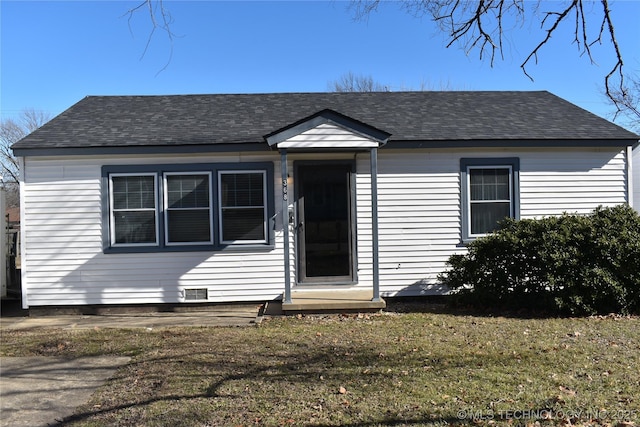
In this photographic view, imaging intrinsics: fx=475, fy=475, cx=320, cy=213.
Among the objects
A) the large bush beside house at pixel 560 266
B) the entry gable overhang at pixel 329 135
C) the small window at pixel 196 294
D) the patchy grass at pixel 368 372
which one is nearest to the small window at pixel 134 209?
the small window at pixel 196 294

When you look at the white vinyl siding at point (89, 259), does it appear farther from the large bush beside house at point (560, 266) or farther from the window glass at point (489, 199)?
the window glass at point (489, 199)

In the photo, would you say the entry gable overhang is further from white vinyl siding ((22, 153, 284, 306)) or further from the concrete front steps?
the concrete front steps

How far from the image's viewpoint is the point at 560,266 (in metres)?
7.31

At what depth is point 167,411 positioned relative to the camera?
404 centimetres

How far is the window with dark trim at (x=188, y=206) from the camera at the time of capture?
8.77m

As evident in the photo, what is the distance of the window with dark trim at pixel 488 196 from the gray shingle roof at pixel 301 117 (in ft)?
2.08

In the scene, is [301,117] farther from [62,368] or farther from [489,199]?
[62,368]

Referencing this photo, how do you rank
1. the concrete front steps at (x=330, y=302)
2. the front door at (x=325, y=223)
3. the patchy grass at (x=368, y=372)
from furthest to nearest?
the front door at (x=325, y=223) < the concrete front steps at (x=330, y=302) < the patchy grass at (x=368, y=372)

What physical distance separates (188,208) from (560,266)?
21.0 ft

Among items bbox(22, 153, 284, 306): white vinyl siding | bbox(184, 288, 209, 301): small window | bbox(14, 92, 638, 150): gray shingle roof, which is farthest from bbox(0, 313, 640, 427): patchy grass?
bbox(14, 92, 638, 150): gray shingle roof

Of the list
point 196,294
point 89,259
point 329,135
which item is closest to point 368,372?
point 329,135

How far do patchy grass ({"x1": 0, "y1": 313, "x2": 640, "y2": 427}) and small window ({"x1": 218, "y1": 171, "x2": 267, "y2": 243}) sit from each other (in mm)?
2165

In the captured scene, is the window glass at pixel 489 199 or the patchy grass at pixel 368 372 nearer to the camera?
the patchy grass at pixel 368 372

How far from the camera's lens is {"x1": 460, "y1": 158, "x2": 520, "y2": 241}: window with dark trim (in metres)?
9.13
